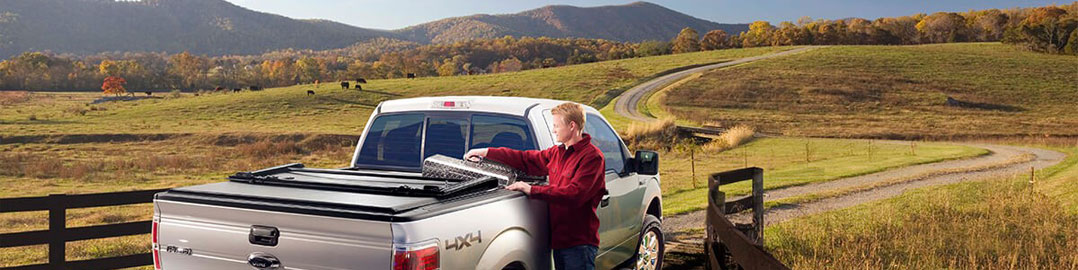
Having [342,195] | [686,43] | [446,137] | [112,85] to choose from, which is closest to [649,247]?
[446,137]

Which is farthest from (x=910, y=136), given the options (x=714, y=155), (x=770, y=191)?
(x=770, y=191)

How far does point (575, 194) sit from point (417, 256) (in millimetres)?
1424

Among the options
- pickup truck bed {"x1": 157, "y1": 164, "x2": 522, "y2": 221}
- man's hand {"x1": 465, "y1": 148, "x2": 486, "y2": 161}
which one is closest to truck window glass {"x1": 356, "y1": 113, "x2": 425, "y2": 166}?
man's hand {"x1": 465, "y1": 148, "x2": 486, "y2": 161}

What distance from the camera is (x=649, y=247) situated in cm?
793

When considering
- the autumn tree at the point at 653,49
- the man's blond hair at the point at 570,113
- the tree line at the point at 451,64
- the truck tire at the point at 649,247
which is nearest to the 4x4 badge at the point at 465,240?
the man's blond hair at the point at 570,113

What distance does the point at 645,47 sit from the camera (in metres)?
153

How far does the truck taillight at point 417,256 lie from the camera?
3688mm

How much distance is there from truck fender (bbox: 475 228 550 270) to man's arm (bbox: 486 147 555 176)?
82cm

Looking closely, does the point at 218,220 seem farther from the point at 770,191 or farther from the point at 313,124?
the point at 313,124

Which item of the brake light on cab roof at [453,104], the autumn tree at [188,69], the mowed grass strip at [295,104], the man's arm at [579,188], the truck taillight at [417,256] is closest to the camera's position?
the truck taillight at [417,256]

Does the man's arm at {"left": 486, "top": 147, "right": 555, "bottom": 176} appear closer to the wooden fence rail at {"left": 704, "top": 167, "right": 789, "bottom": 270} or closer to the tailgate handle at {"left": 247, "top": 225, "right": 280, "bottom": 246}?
the wooden fence rail at {"left": 704, "top": 167, "right": 789, "bottom": 270}

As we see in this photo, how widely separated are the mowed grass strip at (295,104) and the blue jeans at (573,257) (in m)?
61.3

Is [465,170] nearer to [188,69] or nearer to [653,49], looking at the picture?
[653,49]

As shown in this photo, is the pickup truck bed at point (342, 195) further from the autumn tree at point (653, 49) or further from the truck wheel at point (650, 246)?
the autumn tree at point (653, 49)
